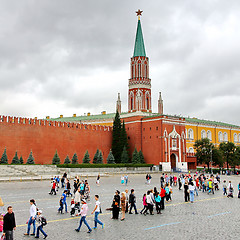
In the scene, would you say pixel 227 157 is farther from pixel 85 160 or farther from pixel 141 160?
pixel 85 160

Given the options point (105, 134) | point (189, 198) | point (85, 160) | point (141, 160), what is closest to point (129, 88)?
point (105, 134)

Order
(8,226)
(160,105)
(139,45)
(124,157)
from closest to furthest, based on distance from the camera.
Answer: (8,226), (124,157), (139,45), (160,105)

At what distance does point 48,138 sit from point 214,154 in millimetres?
24324

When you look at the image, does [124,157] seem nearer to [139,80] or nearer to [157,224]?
[139,80]

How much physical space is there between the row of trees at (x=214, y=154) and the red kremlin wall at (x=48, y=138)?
1394 centimetres

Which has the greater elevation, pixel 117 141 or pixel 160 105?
pixel 160 105

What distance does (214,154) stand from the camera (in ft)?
157

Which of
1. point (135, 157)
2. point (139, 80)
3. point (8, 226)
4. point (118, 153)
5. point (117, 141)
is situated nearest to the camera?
point (8, 226)

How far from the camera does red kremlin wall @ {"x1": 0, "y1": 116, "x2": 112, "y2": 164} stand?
37656 mm

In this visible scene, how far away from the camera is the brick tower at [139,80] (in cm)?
5525

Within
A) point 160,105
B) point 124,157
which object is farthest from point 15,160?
point 160,105

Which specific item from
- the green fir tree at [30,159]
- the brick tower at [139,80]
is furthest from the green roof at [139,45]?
the green fir tree at [30,159]

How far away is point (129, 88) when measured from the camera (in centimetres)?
5638

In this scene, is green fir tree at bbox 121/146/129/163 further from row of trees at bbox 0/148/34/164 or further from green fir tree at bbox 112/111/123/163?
row of trees at bbox 0/148/34/164
